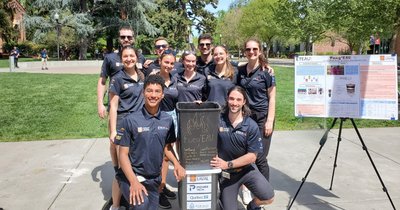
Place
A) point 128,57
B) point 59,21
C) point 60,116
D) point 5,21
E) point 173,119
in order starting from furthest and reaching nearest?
point 5,21 < point 59,21 < point 60,116 < point 128,57 < point 173,119

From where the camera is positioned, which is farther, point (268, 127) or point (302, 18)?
point (302, 18)

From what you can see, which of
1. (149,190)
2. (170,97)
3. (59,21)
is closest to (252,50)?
(170,97)

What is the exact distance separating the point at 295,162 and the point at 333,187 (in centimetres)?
115

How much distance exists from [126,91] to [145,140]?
40.8 inches

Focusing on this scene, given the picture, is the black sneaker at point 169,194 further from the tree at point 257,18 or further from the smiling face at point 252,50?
the tree at point 257,18

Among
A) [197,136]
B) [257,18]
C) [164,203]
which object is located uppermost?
[257,18]

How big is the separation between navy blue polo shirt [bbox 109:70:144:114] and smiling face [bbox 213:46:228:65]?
89cm

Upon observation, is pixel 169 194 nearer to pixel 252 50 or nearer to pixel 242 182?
pixel 242 182

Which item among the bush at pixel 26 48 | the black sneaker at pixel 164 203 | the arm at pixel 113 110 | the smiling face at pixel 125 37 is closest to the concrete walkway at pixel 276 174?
the black sneaker at pixel 164 203

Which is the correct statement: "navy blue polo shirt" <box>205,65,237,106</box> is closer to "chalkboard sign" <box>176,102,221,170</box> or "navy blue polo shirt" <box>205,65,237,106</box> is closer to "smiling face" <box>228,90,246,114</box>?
"smiling face" <box>228,90,246,114</box>

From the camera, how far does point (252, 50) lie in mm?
4066

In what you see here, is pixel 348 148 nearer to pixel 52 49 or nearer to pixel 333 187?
pixel 333 187

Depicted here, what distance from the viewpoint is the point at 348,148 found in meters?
6.74

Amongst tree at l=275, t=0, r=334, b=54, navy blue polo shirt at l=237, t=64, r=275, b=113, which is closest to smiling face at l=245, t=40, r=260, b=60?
navy blue polo shirt at l=237, t=64, r=275, b=113
